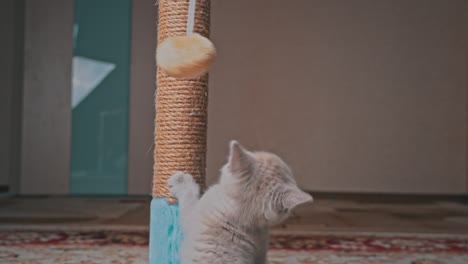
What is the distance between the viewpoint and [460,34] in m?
5.87

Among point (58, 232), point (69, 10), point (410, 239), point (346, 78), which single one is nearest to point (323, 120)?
point (346, 78)

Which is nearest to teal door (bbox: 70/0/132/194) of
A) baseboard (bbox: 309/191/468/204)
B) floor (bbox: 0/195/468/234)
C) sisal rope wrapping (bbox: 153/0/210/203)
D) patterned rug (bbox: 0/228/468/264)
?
floor (bbox: 0/195/468/234)

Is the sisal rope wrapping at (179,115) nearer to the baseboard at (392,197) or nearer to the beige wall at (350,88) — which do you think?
the baseboard at (392,197)

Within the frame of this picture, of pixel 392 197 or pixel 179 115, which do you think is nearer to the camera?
pixel 179 115

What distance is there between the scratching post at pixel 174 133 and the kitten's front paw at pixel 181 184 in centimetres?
5

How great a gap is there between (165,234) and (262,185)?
0.38m

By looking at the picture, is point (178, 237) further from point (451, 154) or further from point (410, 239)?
point (451, 154)

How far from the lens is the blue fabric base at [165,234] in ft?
4.47

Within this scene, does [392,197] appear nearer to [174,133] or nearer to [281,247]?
[281,247]

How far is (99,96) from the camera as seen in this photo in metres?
5.37

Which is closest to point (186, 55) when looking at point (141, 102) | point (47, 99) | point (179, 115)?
point (179, 115)

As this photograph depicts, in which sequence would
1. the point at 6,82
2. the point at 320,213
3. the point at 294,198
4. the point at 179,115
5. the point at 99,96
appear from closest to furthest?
the point at 294,198 < the point at 179,115 < the point at 320,213 < the point at 6,82 < the point at 99,96

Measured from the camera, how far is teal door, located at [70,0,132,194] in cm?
536

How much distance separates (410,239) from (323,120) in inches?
128
